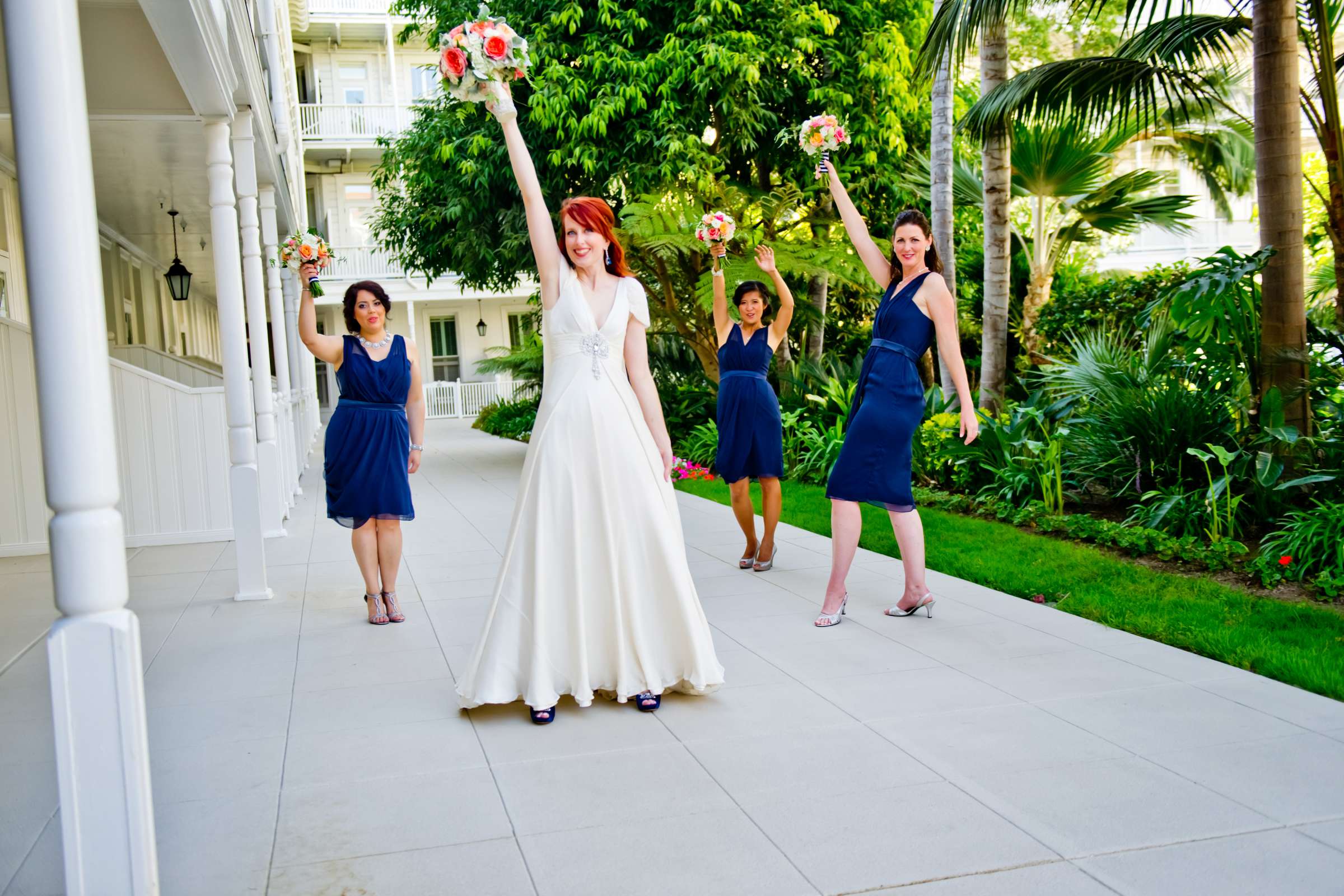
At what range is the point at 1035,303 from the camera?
1276cm

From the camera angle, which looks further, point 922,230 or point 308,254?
point 308,254

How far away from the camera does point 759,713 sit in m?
4.00

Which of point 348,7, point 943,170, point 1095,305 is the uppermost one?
point 348,7

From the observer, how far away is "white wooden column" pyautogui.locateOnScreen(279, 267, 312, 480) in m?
13.8

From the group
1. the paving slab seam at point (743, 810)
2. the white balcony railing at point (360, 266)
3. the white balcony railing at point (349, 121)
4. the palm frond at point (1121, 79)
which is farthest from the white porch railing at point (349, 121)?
the paving slab seam at point (743, 810)

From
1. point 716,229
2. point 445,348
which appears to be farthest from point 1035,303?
point 445,348

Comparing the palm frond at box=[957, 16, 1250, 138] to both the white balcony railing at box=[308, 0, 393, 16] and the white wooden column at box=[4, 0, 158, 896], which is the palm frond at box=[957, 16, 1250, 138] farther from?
the white balcony railing at box=[308, 0, 393, 16]

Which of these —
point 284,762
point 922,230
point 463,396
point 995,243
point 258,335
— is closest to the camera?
point 284,762

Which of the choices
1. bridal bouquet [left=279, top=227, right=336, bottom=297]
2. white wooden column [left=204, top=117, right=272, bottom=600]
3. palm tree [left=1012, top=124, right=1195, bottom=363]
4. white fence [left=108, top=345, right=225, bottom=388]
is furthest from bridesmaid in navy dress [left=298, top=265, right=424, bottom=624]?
palm tree [left=1012, top=124, right=1195, bottom=363]

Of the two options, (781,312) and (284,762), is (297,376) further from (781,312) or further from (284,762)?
(284,762)

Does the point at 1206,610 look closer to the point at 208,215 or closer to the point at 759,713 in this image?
the point at 759,713

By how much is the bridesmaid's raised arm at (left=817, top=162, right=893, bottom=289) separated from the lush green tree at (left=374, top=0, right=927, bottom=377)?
6171 mm

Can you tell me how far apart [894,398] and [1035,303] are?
832 cm

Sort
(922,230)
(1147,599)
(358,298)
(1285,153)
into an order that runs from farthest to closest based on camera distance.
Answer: (1285,153) < (358,298) < (1147,599) < (922,230)
